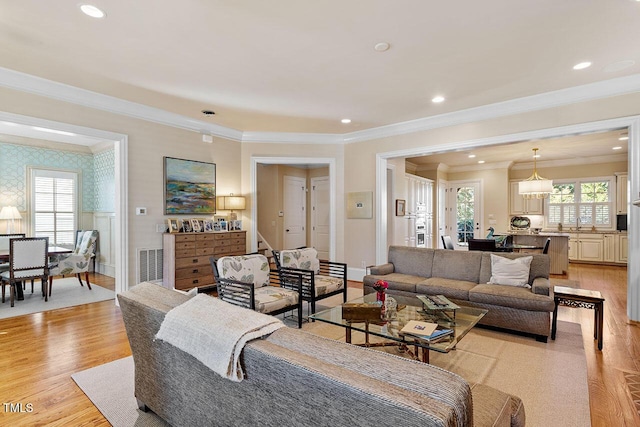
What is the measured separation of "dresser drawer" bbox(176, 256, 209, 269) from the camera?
4.91m

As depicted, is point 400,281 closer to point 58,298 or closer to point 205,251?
point 205,251

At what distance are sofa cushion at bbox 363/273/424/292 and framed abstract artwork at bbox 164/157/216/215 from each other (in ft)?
10.2

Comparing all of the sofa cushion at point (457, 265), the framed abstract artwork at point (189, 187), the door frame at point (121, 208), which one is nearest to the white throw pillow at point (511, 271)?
the sofa cushion at point (457, 265)

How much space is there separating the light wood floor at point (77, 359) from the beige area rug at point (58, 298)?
0.65 ft

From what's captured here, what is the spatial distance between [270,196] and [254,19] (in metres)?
5.86

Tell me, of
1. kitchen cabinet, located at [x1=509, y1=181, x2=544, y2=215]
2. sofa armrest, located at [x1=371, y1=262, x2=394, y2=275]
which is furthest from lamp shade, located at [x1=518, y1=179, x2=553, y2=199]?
sofa armrest, located at [x1=371, y1=262, x2=394, y2=275]

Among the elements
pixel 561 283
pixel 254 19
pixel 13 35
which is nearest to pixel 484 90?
pixel 254 19

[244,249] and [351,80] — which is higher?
[351,80]

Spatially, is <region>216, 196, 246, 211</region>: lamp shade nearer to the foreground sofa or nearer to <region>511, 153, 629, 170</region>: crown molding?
the foreground sofa

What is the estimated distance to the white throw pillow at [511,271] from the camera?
3.71 m

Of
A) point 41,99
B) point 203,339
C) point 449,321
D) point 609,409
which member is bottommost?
point 609,409

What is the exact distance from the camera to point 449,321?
2625 millimetres

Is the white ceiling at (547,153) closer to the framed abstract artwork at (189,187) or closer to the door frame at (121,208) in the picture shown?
the framed abstract artwork at (189,187)

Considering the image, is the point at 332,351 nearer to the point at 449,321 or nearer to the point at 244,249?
the point at 449,321
